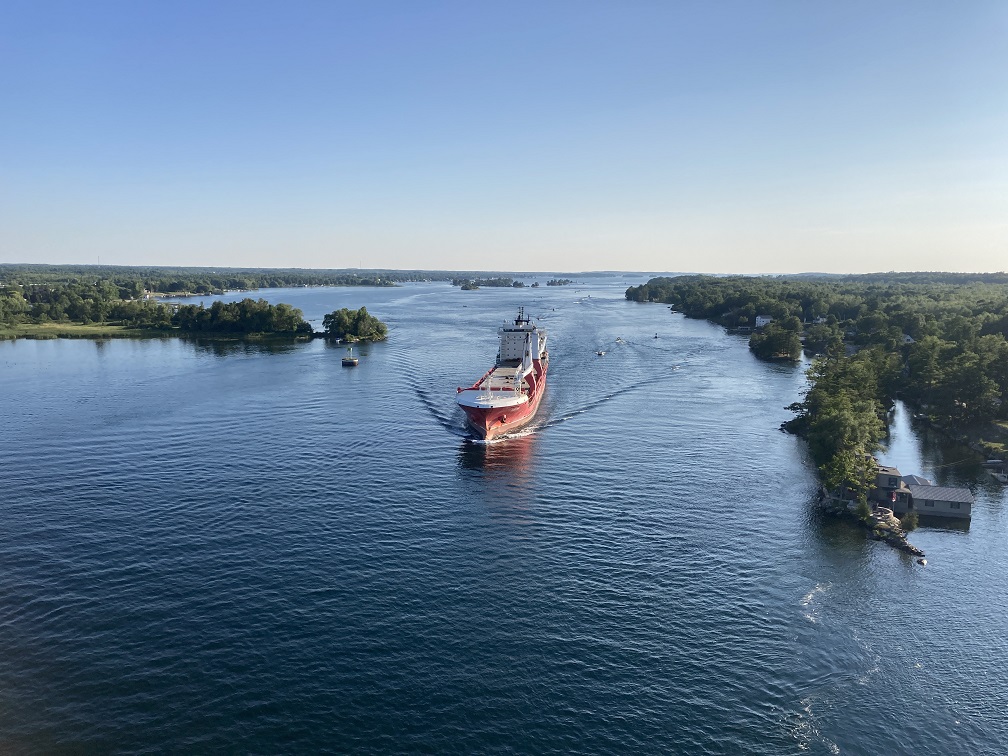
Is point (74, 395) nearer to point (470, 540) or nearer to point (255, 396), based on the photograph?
point (255, 396)

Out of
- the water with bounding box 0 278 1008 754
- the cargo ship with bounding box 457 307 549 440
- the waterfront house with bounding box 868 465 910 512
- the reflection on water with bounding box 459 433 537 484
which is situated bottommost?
the water with bounding box 0 278 1008 754

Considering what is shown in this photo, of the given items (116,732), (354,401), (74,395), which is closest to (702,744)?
(116,732)

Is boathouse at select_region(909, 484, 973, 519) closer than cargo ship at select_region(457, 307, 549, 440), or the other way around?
boathouse at select_region(909, 484, 973, 519)

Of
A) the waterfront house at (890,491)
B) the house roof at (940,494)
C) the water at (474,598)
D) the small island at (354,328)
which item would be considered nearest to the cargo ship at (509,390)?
the water at (474,598)

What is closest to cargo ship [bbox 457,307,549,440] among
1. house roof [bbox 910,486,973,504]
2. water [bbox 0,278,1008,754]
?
water [bbox 0,278,1008,754]

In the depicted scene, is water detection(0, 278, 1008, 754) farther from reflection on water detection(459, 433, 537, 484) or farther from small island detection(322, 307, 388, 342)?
small island detection(322, 307, 388, 342)

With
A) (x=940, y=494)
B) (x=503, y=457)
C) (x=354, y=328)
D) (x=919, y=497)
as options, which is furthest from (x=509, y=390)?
(x=354, y=328)

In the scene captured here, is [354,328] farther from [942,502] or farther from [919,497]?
[942,502]
